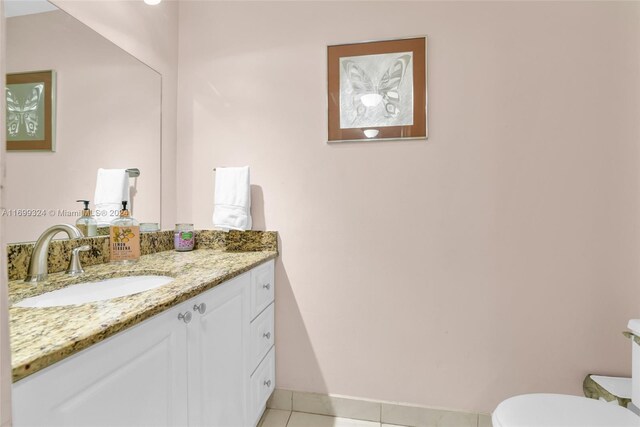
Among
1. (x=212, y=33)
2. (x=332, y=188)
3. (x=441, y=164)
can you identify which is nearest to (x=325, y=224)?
(x=332, y=188)

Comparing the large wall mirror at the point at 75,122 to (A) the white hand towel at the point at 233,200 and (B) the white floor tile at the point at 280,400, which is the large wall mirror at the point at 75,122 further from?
(B) the white floor tile at the point at 280,400

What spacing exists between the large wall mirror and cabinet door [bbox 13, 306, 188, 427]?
0.49m

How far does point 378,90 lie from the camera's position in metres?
1.57

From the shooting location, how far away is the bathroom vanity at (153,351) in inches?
20.6

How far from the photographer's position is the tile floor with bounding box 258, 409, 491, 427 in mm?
1564

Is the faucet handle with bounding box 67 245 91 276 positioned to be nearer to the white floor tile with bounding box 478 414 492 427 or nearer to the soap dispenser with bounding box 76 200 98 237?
the soap dispenser with bounding box 76 200 98 237

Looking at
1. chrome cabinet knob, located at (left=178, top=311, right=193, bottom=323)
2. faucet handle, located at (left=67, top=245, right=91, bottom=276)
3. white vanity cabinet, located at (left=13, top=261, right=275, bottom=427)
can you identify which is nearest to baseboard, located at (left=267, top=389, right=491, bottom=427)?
white vanity cabinet, located at (left=13, top=261, right=275, bottom=427)

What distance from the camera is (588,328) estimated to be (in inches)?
56.0

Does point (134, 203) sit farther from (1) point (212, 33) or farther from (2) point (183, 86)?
(1) point (212, 33)

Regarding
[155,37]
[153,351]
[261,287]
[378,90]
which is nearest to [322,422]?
[261,287]

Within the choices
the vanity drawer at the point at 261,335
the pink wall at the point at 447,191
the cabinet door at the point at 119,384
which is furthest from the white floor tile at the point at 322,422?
the cabinet door at the point at 119,384

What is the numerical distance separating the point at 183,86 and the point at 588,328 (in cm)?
244

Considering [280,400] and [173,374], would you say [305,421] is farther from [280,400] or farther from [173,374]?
[173,374]

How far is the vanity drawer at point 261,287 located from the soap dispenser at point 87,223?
0.67 meters
